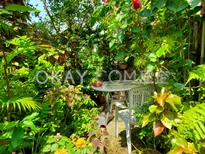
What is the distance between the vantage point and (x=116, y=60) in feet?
6.86

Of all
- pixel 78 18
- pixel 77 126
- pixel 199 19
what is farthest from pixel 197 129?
pixel 78 18

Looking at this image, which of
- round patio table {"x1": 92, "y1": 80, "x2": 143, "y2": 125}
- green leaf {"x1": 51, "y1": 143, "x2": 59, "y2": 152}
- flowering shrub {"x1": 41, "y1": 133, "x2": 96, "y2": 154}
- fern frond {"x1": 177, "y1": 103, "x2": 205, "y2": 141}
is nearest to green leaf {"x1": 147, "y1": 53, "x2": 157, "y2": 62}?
fern frond {"x1": 177, "y1": 103, "x2": 205, "y2": 141}

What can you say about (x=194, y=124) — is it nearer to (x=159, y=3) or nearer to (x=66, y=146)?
(x=159, y=3)

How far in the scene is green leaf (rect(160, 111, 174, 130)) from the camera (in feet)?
4.99

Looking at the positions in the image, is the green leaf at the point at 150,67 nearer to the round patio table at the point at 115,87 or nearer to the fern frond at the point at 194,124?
the fern frond at the point at 194,124

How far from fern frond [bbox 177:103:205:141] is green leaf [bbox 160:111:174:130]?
11cm

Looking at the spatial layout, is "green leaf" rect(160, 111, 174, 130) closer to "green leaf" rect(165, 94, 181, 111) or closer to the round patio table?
"green leaf" rect(165, 94, 181, 111)

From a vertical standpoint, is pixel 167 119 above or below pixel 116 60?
below

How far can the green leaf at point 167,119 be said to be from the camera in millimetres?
1522

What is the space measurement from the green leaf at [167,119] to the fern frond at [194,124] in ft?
0.36

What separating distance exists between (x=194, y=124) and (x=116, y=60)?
1023 millimetres

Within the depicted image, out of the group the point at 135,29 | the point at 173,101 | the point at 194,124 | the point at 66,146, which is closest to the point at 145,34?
the point at 135,29

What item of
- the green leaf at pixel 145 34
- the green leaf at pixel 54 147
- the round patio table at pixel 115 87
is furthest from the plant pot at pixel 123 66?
the green leaf at pixel 54 147

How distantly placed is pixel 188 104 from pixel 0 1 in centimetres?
236
